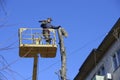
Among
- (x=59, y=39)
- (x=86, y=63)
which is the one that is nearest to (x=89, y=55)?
(x=86, y=63)

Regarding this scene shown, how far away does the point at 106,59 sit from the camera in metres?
24.8

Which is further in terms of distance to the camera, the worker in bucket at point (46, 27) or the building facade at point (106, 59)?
the building facade at point (106, 59)

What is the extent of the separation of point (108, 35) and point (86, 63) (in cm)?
408

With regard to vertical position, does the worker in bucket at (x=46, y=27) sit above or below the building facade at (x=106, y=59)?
above

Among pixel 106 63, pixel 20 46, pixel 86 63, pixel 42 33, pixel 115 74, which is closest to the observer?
pixel 20 46

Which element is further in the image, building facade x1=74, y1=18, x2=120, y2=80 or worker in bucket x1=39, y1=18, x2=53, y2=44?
building facade x1=74, y1=18, x2=120, y2=80

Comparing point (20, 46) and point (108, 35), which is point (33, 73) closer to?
point (20, 46)

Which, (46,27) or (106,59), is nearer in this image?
(46,27)

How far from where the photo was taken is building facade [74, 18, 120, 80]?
75.6 feet

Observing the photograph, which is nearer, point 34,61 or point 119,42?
point 34,61

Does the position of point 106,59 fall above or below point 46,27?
below

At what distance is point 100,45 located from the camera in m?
25.0

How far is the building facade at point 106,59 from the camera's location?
23031mm

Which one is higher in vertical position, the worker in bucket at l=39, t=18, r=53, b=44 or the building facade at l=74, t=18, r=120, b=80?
the worker in bucket at l=39, t=18, r=53, b=44
